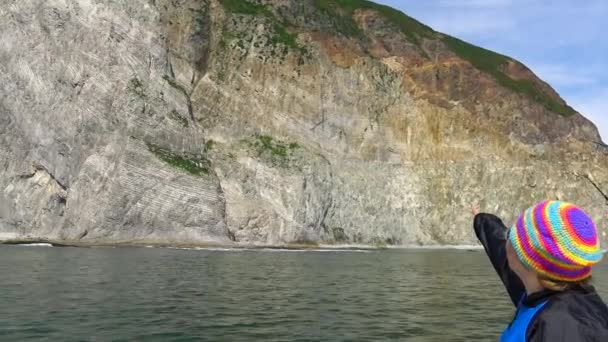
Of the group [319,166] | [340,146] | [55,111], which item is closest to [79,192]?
Result: [55,111]

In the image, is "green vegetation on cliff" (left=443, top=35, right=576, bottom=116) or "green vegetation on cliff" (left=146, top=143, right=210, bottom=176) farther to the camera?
"green vegetation on cliff" (left=443, top=35, right=576, bottom=116)

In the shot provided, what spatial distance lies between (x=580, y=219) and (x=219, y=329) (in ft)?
54.3

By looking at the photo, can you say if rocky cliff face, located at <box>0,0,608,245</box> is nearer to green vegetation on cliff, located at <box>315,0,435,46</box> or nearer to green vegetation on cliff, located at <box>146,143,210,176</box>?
green vegetation on cliff, located at <box>146,143,210,176</box>

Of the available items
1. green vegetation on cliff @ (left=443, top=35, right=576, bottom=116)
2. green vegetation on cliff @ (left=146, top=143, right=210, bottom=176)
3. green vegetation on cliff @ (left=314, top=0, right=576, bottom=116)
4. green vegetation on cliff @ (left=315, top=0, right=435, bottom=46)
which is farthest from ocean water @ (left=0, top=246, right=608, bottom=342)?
green vegetation on cliff @ (left=443, top=35, right=576, bottom=116)

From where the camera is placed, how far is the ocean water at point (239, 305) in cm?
1880

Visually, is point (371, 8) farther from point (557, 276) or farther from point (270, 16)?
point (557, 276)

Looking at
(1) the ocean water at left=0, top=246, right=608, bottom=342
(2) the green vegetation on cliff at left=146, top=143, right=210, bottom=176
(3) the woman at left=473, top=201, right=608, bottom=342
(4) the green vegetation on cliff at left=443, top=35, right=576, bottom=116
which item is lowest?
(1) the ocean water at left=0, top=246, right=608, bottom=342

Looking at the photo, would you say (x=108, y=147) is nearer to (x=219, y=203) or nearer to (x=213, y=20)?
(x=219, y=203)

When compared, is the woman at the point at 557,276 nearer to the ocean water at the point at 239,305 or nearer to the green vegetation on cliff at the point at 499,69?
the ocean water at the point at 239,305

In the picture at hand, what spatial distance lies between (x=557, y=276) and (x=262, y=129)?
10009 cm

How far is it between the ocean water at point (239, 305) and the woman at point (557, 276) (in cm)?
1462

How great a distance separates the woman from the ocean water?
48.0ft

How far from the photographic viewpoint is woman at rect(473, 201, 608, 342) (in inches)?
141

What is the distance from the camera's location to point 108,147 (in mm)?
88938
